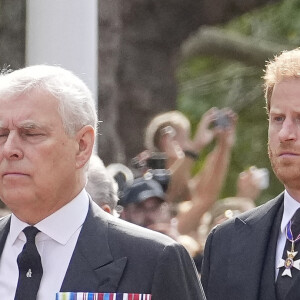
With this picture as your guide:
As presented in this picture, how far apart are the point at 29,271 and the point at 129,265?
0.35m

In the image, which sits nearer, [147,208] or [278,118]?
[278,118]

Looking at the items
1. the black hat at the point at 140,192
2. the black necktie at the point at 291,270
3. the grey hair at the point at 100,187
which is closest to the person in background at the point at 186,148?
the black hat at the point at 140,192

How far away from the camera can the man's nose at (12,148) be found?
15.7ft

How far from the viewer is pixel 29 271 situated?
4.87m

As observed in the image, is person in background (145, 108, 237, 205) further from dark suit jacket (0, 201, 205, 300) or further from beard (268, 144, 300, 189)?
dark suit jacket (0, 201, 205, 300)

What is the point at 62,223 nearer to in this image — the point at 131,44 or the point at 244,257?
the point at 244,257

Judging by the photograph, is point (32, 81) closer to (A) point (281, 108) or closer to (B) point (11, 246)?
(B) point (11, 246)

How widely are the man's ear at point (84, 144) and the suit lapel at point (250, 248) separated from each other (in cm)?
87

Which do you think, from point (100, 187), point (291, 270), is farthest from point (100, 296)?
point (100, 187)

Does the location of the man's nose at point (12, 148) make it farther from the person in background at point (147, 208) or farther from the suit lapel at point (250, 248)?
the person in background at point (147, 208)

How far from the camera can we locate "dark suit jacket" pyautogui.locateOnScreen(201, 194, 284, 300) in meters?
5.39

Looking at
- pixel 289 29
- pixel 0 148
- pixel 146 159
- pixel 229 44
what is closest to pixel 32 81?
pixel 0 148

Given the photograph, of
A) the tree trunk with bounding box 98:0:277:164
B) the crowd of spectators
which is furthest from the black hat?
the tree trunk with bounding box 98:0:277:164

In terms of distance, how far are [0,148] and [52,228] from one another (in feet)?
1.10
